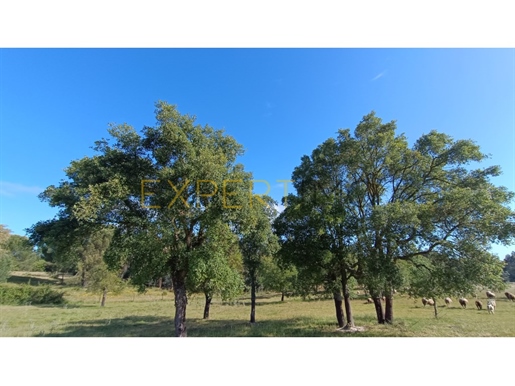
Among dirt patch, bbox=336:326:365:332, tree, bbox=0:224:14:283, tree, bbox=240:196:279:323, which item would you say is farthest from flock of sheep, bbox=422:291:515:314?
tree, bbox=0:224:14:283

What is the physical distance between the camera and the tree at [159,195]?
9758 millimetres

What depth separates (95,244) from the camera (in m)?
38.7

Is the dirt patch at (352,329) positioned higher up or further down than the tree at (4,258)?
further down

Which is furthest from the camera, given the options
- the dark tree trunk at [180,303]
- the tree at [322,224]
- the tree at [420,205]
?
the tree at [322,224]

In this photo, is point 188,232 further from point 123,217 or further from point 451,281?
point 451,281

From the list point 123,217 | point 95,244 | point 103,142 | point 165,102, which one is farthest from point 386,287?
point 95,244

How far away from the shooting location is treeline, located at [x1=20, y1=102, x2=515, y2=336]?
9.65 metres

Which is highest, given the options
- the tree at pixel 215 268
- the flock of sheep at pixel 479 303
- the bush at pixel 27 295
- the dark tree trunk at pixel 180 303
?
the tree at pixel 215 268

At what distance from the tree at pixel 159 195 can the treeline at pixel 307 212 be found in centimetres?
5

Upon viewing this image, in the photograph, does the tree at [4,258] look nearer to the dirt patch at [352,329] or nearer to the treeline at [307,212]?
the treeline at [307,212]

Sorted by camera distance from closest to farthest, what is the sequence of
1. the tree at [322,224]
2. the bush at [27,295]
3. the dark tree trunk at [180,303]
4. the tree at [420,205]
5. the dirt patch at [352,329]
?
the tree at [420,205]
the dark tree trunk at [180,303]
the tree at [322,224]
the dirt patch at [352,329]
the bush at [27,295]

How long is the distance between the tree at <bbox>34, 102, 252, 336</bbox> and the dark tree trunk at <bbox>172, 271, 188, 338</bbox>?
4cm

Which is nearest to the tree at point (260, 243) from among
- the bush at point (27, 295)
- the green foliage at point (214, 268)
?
the green foliage at point (214, 268)

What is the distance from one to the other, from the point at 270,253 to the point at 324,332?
250 inches
